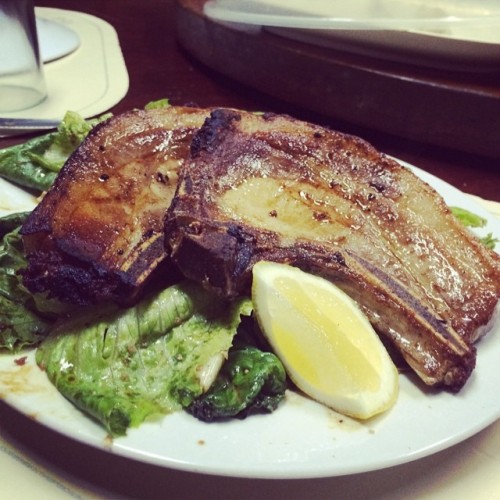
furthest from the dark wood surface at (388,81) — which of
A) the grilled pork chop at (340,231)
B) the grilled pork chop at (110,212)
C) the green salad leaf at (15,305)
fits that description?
the green salad leaf at (15,305)

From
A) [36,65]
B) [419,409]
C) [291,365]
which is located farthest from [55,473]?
[36,65]

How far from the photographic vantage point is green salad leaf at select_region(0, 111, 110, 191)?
2.11 metres

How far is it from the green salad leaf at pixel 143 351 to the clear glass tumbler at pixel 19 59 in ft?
Answer: 6.59

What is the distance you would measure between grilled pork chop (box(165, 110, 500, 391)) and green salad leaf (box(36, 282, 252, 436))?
0.31 ft

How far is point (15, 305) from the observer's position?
1.61 m

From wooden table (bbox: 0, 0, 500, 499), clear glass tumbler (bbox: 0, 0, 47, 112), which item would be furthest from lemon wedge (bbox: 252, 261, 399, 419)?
clear glass tumbler (bbox: 0, 0, 47, 112)

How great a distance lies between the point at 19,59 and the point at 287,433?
8.49ft

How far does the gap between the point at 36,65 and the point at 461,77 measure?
2.07 metres

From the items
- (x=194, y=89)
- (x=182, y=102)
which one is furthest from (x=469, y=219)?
(x=194, y=89)

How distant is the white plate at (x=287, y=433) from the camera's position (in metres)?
1.22

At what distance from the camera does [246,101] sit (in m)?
3.64

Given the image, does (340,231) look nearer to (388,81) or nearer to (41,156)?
(41,156)

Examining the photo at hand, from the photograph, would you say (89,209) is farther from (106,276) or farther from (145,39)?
(145,39)

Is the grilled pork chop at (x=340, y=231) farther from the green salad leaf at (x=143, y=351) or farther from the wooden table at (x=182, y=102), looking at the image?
the wooden table at (x=182, y=102)
